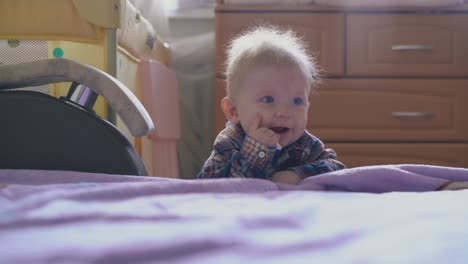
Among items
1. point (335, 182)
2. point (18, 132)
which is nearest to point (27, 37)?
point (18, 132)

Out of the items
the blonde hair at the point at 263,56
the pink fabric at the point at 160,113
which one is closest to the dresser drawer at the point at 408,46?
the pink fabric at the point at 160,113

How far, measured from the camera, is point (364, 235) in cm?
50

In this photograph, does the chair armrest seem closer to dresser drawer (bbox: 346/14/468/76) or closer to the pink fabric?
the pink fabric

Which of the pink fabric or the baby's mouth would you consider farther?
the pink fabric

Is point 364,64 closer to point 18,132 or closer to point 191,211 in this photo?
point 18,132

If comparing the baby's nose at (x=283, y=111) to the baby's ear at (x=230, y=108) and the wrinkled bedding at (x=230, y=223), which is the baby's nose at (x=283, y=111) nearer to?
the baby's ear at (x=230, y=108)

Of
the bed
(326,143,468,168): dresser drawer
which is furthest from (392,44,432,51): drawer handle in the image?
the bed

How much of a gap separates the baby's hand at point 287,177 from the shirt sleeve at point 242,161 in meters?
0.03

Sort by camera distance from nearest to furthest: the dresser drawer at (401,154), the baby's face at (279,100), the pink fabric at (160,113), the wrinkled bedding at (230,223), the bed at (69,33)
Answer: the wrinkled bedding at (230,223) < the baby's face at (279,100) < the bed at (69,33) < the pink fabric at (160,113) < the dresser drawer at (401,154)

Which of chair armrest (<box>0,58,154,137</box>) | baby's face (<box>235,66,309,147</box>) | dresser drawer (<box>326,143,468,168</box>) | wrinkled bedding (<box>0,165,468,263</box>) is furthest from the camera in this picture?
dresser drawer (<box>326,143,468,168</box>)

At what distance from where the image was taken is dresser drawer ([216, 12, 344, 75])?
6.99 feet

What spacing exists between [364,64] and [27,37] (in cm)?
120

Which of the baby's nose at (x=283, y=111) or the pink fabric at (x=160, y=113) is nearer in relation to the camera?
the baby's nose at (x=283, y=111)

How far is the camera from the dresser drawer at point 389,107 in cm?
213
